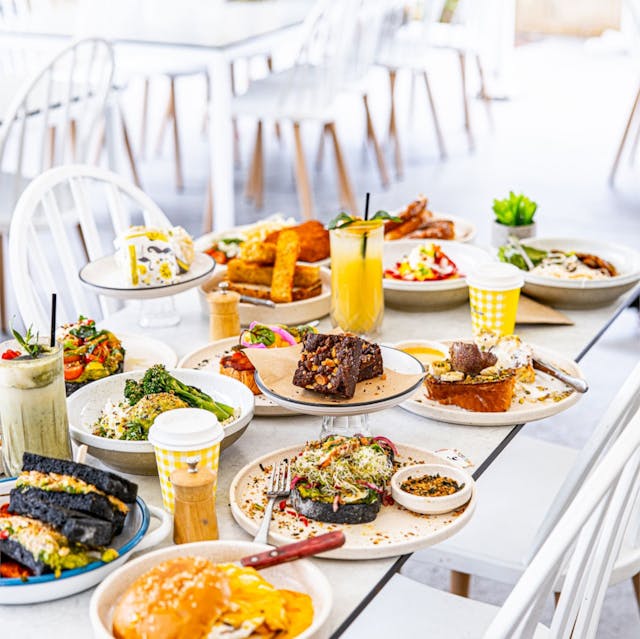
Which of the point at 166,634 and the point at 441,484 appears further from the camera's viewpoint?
the point at 441,484

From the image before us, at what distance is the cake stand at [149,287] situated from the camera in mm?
1756

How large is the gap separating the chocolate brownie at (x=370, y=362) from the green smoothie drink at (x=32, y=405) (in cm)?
40

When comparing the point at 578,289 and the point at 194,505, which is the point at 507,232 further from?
the point at 194,505

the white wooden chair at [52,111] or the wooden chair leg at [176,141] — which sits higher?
the white wooden chair at [52,111]

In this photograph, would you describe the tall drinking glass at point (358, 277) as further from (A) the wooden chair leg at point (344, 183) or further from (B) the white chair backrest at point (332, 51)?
(A) the wooden chair leg at point (344, 183)

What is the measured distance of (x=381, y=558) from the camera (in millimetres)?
1136

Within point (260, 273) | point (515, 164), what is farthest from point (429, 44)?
point (260, 273)

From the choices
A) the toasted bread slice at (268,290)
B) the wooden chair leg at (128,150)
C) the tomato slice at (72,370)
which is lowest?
the wooden chair leg at (128,150)

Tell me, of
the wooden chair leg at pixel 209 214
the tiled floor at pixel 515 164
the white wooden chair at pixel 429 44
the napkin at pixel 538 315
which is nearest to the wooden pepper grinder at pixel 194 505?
the napkin at pixel 538 315

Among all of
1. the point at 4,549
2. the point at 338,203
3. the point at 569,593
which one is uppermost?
the point at 4,549

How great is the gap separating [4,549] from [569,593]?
0.65 meters

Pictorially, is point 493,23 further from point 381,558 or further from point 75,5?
point 381,558

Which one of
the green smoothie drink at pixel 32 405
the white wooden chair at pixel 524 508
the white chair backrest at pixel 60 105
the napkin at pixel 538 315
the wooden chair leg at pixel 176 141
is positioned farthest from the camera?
the wooden chair leg at pixel 176 141

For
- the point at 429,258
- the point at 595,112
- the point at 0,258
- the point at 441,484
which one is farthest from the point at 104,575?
the point at 595,112
